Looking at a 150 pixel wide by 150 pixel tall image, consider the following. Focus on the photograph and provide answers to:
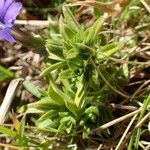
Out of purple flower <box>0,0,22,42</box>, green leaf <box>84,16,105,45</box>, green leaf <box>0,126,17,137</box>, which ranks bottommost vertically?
green leaf <box>0,126,17,137</box>

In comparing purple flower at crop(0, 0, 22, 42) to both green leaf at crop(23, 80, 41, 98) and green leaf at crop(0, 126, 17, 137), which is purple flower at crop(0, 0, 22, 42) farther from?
green leaf at crop(23, 80, 41, 98)

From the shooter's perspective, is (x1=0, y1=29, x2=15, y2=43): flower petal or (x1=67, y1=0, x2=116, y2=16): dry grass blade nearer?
(x1=0, y1=29, x2=15, y2=43): flower petal

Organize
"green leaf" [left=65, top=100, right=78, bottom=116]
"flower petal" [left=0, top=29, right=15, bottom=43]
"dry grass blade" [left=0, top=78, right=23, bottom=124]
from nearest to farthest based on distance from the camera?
1. "flower petal" [left=0, top=29, right=15, bottom=43]
2. "green leaf" [left=65, top=100, right=78, bottom=116]
3. "dry grass blade" [left=0, top=78, right=23, bottom=124]

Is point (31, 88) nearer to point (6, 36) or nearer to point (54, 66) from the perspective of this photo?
point (54, 66)

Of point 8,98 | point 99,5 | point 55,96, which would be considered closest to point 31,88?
point 8,98

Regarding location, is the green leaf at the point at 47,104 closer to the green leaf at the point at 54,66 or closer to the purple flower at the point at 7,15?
the green leaf at the point at 54,66

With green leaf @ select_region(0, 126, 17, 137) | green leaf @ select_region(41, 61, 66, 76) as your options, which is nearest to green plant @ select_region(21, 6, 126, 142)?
green leaf @ select_region(41, 61, 66, 76)

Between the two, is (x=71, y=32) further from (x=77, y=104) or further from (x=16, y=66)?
(x=16, y=66)
